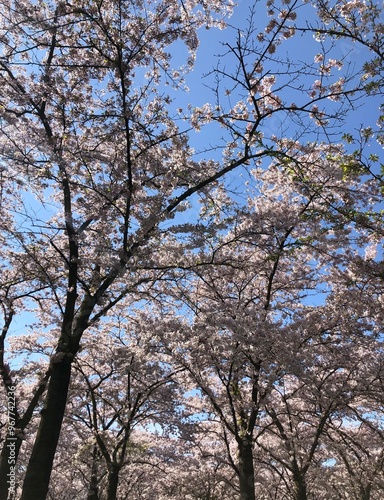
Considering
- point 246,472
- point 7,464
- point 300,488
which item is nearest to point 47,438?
point 7,464

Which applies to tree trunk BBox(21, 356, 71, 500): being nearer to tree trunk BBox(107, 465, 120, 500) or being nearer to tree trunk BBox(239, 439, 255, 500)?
tree trunk BBox(239, 439, 255, 500)

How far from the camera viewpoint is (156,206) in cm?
807

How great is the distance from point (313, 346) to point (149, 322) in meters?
5.30

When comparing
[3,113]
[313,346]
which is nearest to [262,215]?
[313,346]

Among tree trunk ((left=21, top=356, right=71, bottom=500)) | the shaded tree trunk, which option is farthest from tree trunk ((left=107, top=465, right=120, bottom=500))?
Result: tree trunk ((left=21, top=356, right=71, bottom=500))

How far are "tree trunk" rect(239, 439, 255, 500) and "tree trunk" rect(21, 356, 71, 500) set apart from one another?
6055 millimetres

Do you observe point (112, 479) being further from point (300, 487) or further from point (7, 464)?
point (300, 487)

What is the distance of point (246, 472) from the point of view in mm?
10578

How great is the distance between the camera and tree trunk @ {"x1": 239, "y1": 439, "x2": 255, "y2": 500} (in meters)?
10.3

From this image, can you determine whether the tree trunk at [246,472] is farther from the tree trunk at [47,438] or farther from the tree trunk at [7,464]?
the tree trunk at [47,438]

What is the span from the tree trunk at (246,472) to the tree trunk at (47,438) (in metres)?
6.06

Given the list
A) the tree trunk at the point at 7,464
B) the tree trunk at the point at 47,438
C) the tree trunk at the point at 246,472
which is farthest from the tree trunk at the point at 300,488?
the tree trunk at the point at 47,438

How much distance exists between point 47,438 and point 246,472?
6.39 m

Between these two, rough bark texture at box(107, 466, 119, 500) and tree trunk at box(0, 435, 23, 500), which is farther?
rough bark texture at box(107, 466, 119, 500)
